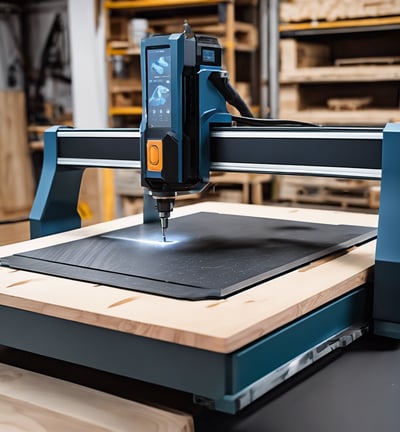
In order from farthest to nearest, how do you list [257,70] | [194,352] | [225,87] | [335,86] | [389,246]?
[257,70] → [335,86] → [225,87] → [389,246] → [194,352]

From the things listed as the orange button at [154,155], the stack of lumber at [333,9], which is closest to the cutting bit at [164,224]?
the orange button at [154,155]

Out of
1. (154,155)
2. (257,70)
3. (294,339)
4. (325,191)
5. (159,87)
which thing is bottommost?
(325,191)

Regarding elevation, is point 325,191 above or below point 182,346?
below

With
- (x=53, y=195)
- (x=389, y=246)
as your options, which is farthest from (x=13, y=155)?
(x=389, y=246)

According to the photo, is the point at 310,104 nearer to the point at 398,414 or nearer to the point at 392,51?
the point at 392,51

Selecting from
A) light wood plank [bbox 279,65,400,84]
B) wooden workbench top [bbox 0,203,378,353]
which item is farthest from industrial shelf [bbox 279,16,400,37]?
wooden workbench top [bbox 0,203,378,353]

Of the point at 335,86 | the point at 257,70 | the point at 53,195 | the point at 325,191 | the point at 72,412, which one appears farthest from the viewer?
the point at 257,70

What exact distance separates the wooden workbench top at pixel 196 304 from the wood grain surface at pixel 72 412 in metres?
0.14

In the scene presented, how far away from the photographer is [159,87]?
1303mm

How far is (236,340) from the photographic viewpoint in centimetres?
86

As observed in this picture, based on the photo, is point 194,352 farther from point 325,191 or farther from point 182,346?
point 325,191

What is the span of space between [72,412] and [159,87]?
2.07 feet

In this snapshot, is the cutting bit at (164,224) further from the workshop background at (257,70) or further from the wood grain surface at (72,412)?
the workshop background at (257,70)

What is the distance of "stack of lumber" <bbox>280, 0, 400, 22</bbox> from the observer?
3.50 meters
